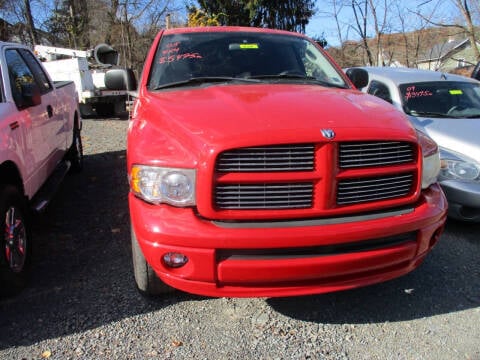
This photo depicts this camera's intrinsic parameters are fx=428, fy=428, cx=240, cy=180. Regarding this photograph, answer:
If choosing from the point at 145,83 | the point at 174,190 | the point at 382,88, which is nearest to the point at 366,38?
the point at 382,88

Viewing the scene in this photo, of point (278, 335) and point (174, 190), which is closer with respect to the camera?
point (174, 190)

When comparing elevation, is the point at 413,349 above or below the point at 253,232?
below

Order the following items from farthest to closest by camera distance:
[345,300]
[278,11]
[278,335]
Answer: [278,11] → [345,300] → [278,335]

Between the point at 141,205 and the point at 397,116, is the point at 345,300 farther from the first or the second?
the point at 141,205

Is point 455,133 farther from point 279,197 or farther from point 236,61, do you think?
point 279,197

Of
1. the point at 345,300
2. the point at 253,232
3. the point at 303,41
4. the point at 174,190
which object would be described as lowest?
the point at 345,300

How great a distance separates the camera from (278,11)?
2022 centimetres

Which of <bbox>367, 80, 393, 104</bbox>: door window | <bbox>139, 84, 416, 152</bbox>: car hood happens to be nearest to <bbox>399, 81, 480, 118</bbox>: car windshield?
<bbox>367, 80, 393, 104</bbox>: door window

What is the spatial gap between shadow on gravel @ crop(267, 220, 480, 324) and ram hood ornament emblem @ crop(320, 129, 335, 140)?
131cm

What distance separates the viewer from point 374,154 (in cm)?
251

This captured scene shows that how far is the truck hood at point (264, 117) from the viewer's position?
92.3 inches

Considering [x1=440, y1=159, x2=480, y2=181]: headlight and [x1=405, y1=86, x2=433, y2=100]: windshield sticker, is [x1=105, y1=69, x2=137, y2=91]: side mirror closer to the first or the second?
[x1=440, y1=159, x2=480, y2=181]: headlight

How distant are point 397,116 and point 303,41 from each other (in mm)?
1899

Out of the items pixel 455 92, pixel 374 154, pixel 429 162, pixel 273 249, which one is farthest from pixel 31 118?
pixel 455 92
